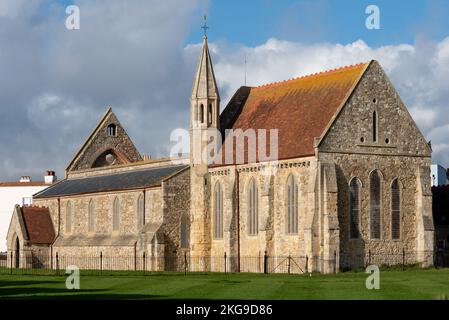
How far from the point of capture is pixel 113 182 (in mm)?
86375

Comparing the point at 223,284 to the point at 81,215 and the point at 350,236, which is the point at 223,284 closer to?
the point at 350,236

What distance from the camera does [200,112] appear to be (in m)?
76.3

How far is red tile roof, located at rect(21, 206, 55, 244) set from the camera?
89.4m

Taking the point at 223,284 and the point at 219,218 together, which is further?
the point at 219,218

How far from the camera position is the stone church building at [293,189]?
66.5 m

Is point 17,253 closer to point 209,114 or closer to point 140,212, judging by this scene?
point 140,212

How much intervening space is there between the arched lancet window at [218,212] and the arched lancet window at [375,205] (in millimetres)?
11220

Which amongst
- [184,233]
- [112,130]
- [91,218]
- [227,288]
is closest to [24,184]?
[112,130]

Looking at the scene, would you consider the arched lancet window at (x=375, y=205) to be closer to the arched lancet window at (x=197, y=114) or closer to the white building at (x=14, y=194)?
the arched lancet window at (x=197, y=114)

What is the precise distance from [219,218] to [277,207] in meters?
6.61

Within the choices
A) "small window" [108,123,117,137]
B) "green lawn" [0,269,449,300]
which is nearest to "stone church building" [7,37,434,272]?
"green lawn" [0,269,449,300]

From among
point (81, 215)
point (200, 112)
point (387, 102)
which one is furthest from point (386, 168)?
point (81, 215)

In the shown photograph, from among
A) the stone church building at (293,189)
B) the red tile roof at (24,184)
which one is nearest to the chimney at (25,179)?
the red tile roof at (24,184)
